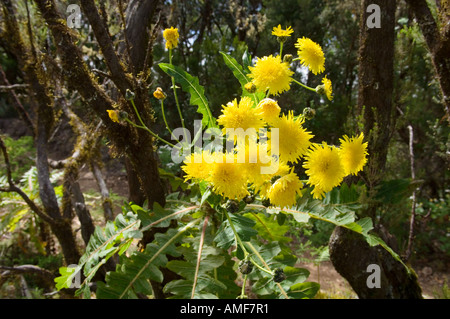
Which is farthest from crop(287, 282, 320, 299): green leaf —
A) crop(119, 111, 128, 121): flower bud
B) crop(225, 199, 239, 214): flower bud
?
crop(119, 111, 128, 121): flower bud

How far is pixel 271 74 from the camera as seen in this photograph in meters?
0.95

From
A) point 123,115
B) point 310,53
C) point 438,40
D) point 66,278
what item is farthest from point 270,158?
point 438,40

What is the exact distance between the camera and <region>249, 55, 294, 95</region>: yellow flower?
3.10 feet

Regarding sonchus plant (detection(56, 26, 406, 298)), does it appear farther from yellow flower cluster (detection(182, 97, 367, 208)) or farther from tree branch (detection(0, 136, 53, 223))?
tree branch (detection(0, 136, 53, 223))

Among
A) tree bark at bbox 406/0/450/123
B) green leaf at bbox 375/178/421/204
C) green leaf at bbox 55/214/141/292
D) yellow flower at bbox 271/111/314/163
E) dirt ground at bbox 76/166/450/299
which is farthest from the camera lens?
dirt ground at bbox 76/166/450/299

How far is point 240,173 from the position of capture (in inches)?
34.4

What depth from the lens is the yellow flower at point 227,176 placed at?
0.88 m

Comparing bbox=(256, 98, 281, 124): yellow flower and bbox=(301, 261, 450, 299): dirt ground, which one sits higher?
bbox=(256, 98, 281, 124): yellow flower

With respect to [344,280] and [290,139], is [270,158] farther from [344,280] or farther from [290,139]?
[344,280]

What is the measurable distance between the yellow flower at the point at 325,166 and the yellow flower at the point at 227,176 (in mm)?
205

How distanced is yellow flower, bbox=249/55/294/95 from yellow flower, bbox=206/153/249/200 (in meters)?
0.27

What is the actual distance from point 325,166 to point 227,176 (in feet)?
0.94
